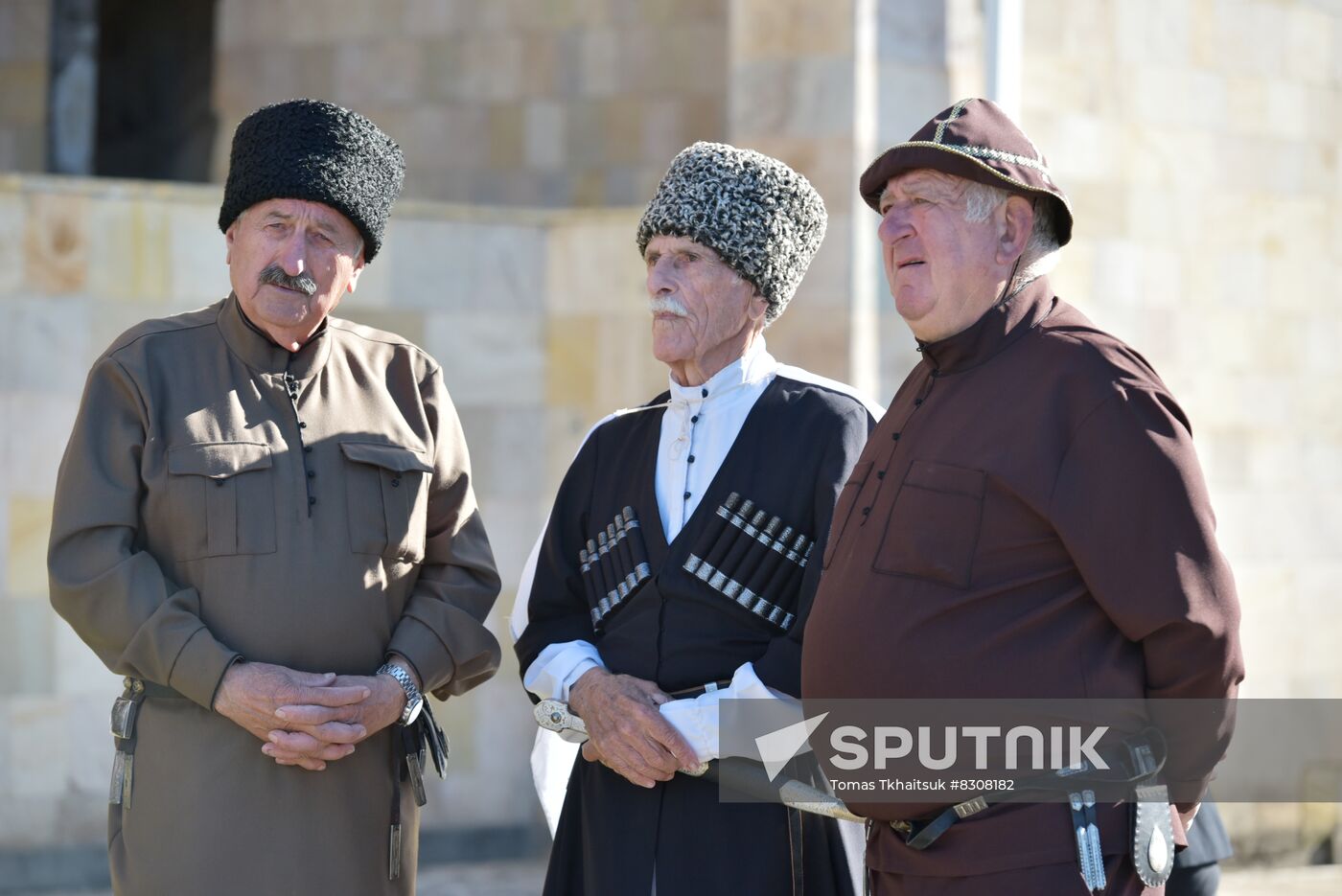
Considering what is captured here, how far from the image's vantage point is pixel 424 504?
3.49 metres

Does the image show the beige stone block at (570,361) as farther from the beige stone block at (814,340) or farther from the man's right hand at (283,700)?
the man's right hand at (283,700)

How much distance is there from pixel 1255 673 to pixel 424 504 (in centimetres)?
448

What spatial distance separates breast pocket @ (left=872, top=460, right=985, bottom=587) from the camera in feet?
8.65

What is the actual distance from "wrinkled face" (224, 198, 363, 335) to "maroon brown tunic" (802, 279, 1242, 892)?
4.19 feet

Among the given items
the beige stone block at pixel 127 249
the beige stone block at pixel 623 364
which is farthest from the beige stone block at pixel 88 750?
the beige stone block at pixel 623 364

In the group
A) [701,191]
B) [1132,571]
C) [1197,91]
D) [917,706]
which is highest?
[1197,91]

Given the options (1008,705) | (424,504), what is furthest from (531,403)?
(1008,705)

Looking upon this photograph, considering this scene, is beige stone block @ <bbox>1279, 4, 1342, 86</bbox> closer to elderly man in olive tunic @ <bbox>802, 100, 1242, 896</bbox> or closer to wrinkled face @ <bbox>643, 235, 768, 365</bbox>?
wrinkled face @ <bbox>643, 235, 768, 365</bbox>

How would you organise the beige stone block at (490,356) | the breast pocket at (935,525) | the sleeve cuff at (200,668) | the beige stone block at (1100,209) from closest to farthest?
the breast pocket at (935,525)
the sleeve cuff at (200,668)
the beige stone block at (490,356)
the beige stone block at (1100,209)

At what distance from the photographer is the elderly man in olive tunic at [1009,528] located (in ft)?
8.27

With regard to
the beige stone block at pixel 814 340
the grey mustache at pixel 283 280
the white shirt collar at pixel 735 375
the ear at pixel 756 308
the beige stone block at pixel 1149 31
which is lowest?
the beige stone block at pixel 814 340

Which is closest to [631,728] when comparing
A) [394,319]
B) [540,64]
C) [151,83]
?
[394,319]

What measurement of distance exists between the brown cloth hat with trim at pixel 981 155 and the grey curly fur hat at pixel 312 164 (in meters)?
1.11

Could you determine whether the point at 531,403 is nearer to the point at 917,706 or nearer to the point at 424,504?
the point at 424,504
